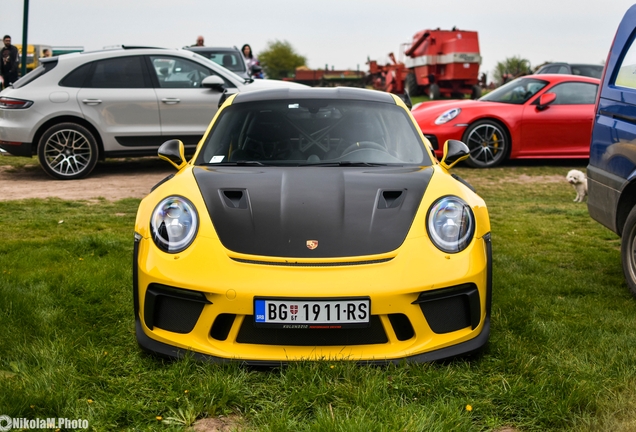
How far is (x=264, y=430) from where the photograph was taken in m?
2.54


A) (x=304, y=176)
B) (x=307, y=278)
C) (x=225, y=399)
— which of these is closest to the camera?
(x=225, y=399)

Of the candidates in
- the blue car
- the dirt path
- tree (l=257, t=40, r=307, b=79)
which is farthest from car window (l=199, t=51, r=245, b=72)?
tree (l=257, t=40, r=307, b=79)

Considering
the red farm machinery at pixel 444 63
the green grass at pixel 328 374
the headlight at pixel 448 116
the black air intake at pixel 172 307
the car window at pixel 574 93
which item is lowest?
the green grass at pixel 328 374

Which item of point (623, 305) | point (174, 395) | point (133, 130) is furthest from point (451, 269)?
point (133, 130)

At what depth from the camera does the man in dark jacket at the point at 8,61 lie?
1683 centimetres

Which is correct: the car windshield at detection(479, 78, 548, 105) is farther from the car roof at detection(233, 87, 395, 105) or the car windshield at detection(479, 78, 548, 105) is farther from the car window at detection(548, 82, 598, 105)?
the car roof at detection(233, 87, 395, 105)

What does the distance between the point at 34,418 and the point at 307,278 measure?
1161 millimetres

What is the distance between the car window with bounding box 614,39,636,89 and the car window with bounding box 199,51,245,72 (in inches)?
443

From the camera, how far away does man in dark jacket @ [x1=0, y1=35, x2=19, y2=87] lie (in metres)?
16.8

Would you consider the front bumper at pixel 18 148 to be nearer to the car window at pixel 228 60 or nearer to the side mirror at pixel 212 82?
the side mirror at pixel 212 82

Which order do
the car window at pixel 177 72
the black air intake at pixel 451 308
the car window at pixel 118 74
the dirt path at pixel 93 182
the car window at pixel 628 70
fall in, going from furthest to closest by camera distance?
the car window at pixel 177 72
the car window at pixel 118 74
the dirt path at pixel 93 182
the car window at pixel 628 70
the black air intake at pixel 451 308

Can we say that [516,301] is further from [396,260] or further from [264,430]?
[264,430]

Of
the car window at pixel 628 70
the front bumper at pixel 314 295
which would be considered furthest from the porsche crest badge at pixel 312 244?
the car window at pixel 628 70

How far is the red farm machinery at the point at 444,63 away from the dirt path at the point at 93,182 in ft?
51.5
